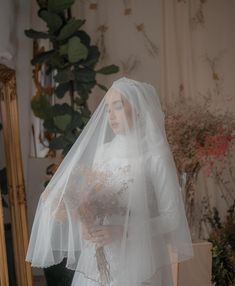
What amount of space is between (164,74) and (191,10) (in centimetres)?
47

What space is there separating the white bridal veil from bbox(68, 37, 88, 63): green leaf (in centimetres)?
83

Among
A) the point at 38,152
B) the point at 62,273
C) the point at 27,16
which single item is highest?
the point at 27,16

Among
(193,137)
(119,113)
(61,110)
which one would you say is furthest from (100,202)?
(61,110)

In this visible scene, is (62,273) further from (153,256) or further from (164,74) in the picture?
(164,74)

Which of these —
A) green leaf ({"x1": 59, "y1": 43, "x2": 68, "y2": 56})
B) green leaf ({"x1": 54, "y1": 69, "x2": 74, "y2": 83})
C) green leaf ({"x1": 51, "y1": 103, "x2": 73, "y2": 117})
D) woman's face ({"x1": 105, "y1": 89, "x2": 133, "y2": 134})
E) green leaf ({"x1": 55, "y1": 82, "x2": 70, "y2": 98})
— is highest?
green leaf ({"x1": 59, "y1": 43, "x2": 68, "y2": 56})

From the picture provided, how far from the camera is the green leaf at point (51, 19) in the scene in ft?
6.88

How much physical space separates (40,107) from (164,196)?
1.08 meters

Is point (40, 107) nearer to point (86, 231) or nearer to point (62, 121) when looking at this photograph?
point (62, 121)

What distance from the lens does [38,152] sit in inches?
93.2

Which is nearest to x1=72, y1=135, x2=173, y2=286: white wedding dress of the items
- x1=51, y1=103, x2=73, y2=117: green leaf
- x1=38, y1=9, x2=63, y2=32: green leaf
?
x1=51, y1=103, x2=73, y2=117: green leaf

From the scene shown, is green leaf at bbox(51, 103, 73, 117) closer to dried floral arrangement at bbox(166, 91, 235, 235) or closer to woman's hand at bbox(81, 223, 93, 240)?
dried floral arrangement at bbox(166, 91, 235, 235)

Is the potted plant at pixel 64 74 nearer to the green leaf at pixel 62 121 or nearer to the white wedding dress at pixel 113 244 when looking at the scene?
the green leaf at pixel 62 121

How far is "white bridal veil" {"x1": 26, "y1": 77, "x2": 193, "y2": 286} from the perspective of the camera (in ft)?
3.79

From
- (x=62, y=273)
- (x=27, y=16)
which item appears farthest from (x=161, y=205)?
(x=27, y=16)
